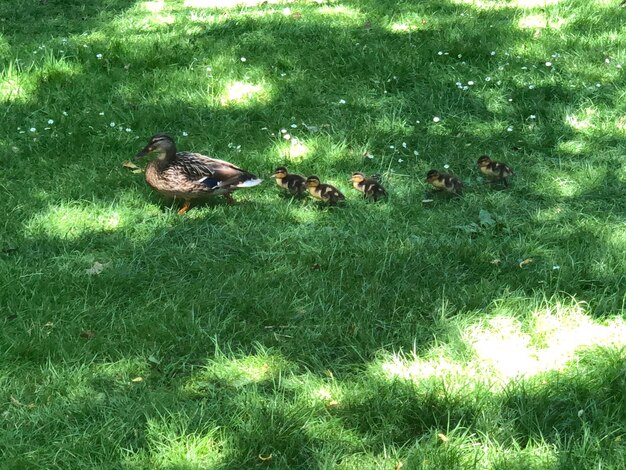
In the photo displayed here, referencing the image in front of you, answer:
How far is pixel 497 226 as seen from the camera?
18.6 ft

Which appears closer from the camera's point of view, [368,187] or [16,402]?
[16,402]

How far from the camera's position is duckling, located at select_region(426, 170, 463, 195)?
242 inches

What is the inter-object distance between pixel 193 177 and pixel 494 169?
236 cm

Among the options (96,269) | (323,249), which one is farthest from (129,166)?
(323,249)

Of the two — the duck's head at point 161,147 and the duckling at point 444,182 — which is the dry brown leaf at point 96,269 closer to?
the duck's head at point 161,147

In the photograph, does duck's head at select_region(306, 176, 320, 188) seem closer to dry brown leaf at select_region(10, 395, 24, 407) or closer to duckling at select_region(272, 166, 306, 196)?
duckling at select_region(272, 166, 306, 196)

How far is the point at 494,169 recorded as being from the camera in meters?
6.30

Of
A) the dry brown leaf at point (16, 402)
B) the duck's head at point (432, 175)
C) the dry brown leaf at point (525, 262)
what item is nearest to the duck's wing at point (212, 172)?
the duck's head at point (432, 175)

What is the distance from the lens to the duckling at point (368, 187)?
20.1 ft

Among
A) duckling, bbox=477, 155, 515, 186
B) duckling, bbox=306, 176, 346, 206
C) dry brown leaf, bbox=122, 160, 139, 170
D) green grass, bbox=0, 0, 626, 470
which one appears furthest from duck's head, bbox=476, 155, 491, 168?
dry brown leaf, bbox=122, 160, 139, 170

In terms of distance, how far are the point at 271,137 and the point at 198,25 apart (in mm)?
2762

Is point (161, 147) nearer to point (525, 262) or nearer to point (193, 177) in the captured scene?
point (193, 177)

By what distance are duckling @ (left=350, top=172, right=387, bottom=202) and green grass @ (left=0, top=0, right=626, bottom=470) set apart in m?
0.14

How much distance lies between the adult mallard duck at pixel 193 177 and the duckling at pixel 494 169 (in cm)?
179
